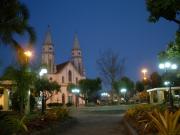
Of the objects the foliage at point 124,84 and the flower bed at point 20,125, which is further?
the foliage at point 124,84

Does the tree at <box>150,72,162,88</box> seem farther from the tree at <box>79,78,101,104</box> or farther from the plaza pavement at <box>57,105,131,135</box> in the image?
the plaza pavement at <box>57,105,131,135</box>

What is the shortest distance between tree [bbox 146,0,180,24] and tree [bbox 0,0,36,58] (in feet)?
41.6

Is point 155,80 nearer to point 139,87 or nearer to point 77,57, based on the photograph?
point 139,87

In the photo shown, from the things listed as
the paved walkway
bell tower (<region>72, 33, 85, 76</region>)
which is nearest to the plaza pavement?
the paved walkway

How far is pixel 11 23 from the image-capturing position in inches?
966

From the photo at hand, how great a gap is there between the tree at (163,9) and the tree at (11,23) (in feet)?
41.6

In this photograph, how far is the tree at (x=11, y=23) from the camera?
2427 cm

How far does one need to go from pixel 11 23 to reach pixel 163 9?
13923 mm

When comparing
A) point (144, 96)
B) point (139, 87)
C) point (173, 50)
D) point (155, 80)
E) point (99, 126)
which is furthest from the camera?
point (139, 87)

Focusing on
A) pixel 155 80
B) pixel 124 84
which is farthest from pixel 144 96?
pixel 124 84

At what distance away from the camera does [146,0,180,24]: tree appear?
485 inches

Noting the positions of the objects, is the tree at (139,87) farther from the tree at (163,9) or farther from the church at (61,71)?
the tree at (163,9)

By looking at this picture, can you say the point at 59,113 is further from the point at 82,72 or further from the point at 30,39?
the point at 82,72

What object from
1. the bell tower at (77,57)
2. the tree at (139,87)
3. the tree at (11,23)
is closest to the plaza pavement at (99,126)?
the tree at (11,23)
